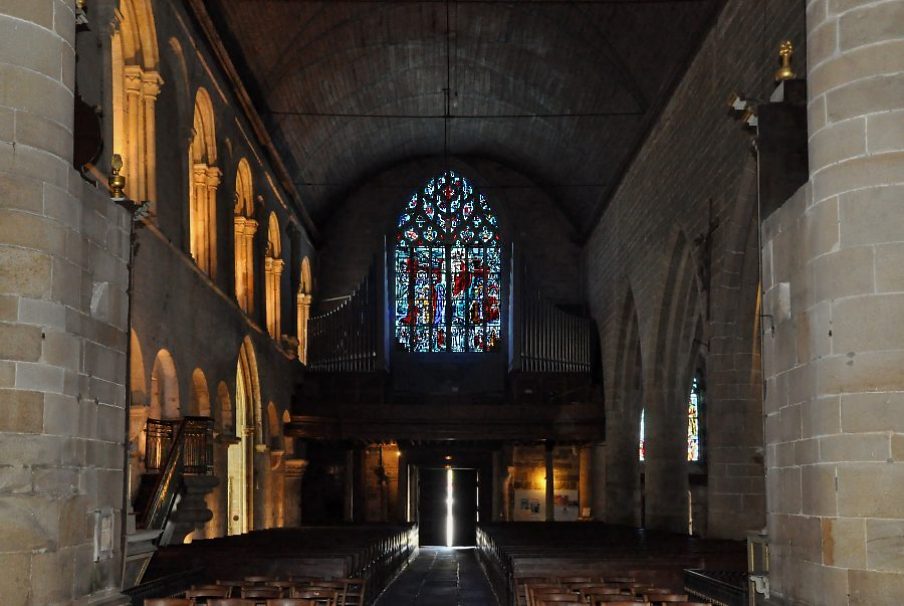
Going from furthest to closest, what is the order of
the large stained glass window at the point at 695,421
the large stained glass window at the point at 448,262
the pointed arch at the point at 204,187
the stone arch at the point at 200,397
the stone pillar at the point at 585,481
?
the large stained glass window at the point at 448,262
the stone pillar at the point at 585,481
the large stained glass window at the point at 695,421
the pointed arch at the point at 204,187
the stone arch at the point at 200,397

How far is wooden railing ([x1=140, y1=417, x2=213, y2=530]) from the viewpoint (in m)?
16.8

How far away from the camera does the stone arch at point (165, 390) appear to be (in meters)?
19.0

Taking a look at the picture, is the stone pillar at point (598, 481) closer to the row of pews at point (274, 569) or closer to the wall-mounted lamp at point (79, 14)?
the row of pews at point (274, 569)

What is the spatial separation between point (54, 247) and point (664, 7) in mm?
16015

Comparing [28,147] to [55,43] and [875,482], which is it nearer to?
[55,43]

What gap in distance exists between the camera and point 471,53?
2886cm

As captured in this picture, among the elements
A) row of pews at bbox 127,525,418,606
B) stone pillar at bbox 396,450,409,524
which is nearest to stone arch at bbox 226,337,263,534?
row of pews at bbox 127,525,418,606

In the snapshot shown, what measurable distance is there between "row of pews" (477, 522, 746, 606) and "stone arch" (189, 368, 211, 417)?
217 inches

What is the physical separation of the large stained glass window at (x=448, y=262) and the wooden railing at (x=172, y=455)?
17.4m

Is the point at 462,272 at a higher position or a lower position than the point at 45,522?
higher

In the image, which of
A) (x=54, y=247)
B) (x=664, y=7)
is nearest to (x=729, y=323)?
(x=664, y=7)

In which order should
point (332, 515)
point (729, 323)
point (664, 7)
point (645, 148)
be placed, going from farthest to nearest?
1. point (332, 515)
2. point (645, 148)
3. point (664, 7)
4. point (729, 323)

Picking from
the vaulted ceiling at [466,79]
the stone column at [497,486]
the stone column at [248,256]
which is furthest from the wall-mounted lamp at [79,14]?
the stone column at [497,486]

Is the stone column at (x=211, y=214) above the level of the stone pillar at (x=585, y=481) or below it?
above
